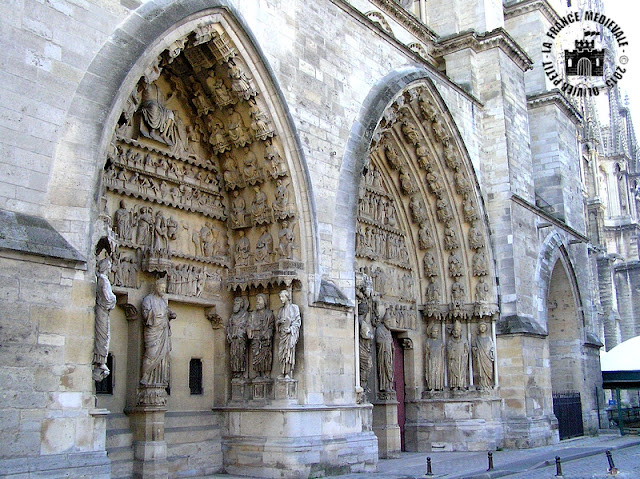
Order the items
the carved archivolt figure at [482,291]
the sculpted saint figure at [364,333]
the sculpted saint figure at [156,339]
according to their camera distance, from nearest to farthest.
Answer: the sculpted saint figure at [156,339] < the sculpted saint figure at [364,333] < the carved archivolt figure at [482,291]

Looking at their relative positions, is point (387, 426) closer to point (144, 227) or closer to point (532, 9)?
point (144, 227)

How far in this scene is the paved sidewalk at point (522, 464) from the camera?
33.2 feet

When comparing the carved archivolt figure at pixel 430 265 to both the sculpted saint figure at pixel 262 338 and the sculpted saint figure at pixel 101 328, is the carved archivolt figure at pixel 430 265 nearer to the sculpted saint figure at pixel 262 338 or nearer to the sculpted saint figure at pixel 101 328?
the sculpted saint figure at pixel 262 338

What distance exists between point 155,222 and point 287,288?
1969mm

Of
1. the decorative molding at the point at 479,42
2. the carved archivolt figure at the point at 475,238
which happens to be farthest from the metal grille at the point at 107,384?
the decorative molding at the point at 479,42

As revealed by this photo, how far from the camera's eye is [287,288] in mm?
9984

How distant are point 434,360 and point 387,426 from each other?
218 centimetres

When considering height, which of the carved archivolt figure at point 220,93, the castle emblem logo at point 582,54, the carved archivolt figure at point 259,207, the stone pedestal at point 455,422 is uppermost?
the castle emblem logo at point 582,54

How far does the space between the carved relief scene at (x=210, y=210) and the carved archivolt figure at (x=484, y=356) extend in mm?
5751

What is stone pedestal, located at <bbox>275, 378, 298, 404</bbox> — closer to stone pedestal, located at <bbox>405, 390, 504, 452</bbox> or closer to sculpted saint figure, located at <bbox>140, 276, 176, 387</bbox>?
sculpted saint figure, located at <bbox>140, 276, 176, 387</bbox>

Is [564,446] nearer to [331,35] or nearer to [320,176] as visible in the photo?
[320,176]

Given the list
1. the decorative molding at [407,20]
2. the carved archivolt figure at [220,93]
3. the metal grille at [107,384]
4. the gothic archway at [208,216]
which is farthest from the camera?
the decorative molding at [407,20]

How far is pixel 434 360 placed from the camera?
47.3 ft

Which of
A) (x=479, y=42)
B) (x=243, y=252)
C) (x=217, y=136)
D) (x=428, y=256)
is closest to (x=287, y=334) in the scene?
(x=243, y=252)
